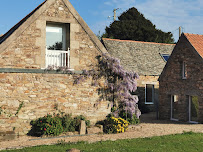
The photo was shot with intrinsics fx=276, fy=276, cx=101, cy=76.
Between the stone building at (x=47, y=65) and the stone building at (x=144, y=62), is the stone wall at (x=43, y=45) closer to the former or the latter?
the stone building at (x=47, y=65)

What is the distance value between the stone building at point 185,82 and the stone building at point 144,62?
11.5 ft

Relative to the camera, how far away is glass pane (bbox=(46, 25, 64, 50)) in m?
13.2

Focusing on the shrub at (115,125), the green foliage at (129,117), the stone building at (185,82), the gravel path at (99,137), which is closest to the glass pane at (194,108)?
the stone building at (185,82)

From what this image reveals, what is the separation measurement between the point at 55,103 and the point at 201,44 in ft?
31.9

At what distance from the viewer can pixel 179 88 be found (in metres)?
17.1

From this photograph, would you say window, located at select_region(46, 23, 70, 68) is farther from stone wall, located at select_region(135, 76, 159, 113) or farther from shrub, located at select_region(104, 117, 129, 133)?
stone wall, located at select_region(135, 76, 159, 113)

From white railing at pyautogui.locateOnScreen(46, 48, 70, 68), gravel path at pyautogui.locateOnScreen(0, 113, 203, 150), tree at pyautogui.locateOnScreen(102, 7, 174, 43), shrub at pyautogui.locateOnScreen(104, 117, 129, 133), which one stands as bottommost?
gravel path at pyautogui.locateOnScreen(0, 113, 203, 150)

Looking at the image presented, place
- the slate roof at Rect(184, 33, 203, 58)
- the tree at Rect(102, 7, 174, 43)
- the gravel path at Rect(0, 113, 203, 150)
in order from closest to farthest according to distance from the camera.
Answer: the gravel path at Rect(0, 113, 203, 150) → the slate roof at Rect(184, 33, 203, 58) → the tree at Rect(102, 7, 174, 43)

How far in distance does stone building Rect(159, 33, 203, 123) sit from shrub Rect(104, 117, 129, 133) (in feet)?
17.0

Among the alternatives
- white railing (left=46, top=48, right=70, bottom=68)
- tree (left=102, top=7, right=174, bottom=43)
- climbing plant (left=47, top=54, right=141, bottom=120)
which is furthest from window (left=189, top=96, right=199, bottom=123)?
tree (left=102, top=7, right=174, bottom=43)

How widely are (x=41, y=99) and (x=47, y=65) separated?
62.1 inches

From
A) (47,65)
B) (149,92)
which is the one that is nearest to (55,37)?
(47,65)

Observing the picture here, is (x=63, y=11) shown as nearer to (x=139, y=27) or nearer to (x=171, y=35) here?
(x=139, y=27)

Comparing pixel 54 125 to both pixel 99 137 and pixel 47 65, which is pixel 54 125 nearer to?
pixel 99 137
